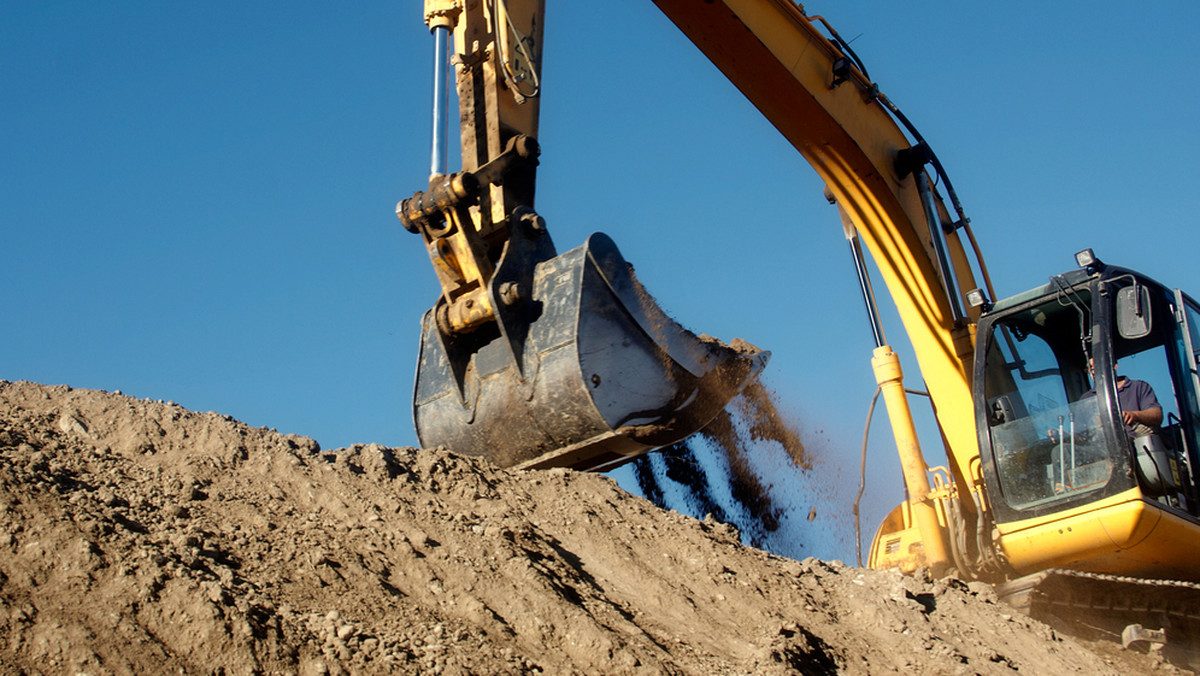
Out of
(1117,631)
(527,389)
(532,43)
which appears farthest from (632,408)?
(1117,631)

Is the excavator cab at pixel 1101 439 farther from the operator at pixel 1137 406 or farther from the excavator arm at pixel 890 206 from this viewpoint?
the excavator arm at pixel 890 206

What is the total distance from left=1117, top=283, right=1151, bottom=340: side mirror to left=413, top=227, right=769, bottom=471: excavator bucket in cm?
186

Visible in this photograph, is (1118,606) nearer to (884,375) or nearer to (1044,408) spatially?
(1044,408)

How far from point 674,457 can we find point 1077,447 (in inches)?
77.3

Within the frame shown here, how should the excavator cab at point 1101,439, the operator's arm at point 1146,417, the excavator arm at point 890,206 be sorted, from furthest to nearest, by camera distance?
the excavator arm at point 890,206 → the operator's arm at point 1146,417 → the excavator cab at point 1101,439

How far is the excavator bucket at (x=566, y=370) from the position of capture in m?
4.66

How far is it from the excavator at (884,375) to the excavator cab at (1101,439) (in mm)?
11

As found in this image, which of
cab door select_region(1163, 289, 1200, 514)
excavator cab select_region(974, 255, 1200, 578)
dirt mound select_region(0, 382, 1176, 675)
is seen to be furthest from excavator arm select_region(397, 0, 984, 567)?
cab door select_region(1163, 289, 1200, 514)

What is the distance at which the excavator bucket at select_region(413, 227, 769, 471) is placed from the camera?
4.66 meters

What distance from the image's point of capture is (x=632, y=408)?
4.75 metres

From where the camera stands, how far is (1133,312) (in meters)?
4.76

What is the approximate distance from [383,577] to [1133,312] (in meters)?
3.51

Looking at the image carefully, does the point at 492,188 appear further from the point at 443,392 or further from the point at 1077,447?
the point at 1077,447

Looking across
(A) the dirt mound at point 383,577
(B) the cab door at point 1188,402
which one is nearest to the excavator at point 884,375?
(B) the cab door at point 1188,402
